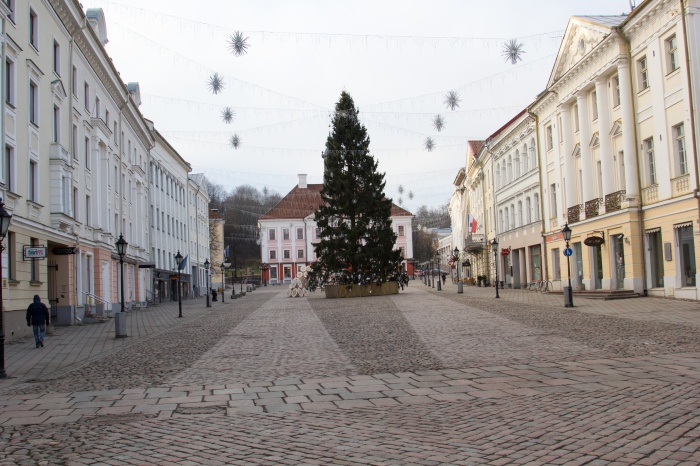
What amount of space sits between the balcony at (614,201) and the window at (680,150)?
418 cm

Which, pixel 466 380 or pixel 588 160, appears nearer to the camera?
pixel 466 380

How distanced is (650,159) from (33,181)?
2381 cm

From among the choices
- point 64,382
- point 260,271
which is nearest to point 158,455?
point 64,382

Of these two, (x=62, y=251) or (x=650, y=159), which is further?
(x=650, y=159)

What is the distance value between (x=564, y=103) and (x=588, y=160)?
403cm

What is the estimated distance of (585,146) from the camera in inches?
1335

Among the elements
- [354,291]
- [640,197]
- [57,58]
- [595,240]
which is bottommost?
[354,291]

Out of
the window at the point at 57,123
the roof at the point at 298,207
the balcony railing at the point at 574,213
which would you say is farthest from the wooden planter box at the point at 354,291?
the roof at the point at 298,207

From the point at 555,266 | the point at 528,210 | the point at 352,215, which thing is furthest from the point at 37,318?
the point at 528,210

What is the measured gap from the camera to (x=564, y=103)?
36062mm

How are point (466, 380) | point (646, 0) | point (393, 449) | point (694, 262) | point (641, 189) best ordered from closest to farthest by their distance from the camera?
1. point (393, 449)
2. point (466, 380)
3. point (694, 262)
4. point (646, 0)
5. point (641, 189)

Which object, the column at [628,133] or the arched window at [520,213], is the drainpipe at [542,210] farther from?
the column at [628,133]

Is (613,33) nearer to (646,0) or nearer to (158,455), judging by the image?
(646,0)

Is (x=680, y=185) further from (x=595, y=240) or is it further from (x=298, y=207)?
(x=298, y=207)
